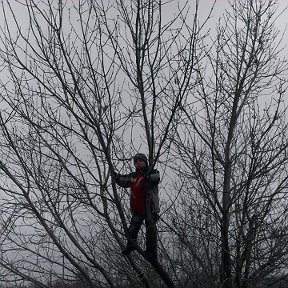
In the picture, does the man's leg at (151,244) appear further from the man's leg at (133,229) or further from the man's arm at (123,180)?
the man's arm at (123,180)

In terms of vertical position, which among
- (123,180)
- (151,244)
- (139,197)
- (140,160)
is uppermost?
(140,160)

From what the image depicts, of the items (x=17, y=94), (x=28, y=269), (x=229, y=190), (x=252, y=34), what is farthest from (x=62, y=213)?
(x=252, y=34)

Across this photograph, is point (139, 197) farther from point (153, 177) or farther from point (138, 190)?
point (153, 177)

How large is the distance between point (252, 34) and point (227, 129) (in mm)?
1469

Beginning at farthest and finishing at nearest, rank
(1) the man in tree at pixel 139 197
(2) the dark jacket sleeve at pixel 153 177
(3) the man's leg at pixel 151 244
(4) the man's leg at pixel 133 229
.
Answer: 1. (3) the man's leg at pixel 151 244
2. (4) the man's leg at pixel 133 229
3. (1) the man in tree at pixel 139 197
4. (2) the dark jacket sleeve at pixel 153 177

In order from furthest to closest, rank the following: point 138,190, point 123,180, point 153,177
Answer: point 123,180 < point 138,190 < point 153,177

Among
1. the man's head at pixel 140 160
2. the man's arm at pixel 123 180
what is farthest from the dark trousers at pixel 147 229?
the man's head at pixel 140 160

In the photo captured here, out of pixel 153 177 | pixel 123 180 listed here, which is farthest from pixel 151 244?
pixel 153 177

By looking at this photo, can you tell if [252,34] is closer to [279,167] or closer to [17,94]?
[279,167]

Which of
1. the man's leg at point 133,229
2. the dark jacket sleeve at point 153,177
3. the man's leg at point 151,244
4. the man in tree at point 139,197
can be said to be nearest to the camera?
the dark jacket sleeve at point 153,177

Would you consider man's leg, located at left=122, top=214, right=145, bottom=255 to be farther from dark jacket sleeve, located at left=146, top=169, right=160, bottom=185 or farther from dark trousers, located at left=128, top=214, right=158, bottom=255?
dark jacket sleeve, located at left=146, top=169, right=160, bottom=185

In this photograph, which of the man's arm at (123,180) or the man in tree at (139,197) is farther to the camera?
the man's arm at (123,180)

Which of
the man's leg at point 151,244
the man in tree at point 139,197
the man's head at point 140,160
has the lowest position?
the man's leg at point 151,244

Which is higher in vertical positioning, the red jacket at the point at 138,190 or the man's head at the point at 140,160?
the man's head at the point at 140,160
